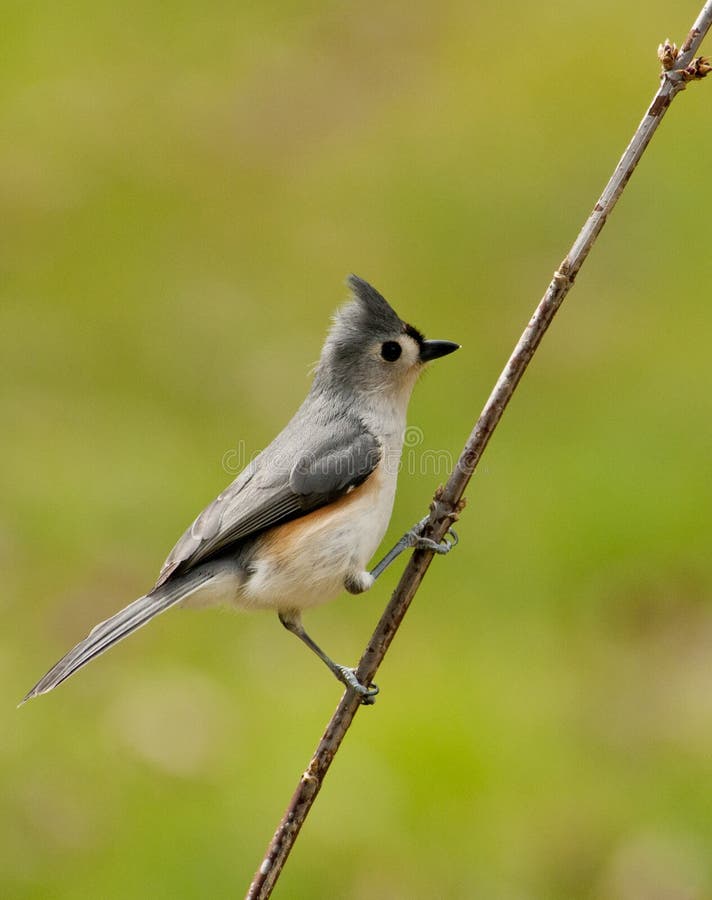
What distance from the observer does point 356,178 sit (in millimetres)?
9445

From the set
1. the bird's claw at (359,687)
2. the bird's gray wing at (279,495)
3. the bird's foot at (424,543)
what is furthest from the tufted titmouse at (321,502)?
the bird's claw at (359,687)

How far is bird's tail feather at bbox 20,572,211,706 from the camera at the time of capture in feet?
10.3

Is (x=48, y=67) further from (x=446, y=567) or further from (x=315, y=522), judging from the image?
(x=315, y=522)

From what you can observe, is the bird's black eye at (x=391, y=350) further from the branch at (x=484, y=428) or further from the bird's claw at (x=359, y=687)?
the bird's claw at (x=359, y=687)

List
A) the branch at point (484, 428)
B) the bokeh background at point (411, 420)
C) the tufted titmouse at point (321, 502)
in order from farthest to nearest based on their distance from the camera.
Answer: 1. the bokeh background at point (411, 420)
2. the tufted titmouse at point (321, 502)
3. the branch at point (484, 428)

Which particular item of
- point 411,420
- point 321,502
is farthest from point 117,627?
point 411,420

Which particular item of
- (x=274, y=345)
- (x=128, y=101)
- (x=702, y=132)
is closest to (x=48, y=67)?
(x=128, y=101)

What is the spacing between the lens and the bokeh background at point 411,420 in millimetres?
5203

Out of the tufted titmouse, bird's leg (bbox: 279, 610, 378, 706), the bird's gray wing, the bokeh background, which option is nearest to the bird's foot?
the tufted titmouse

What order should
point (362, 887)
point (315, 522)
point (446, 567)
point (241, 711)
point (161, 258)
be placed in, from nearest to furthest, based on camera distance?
point (315, 522), point (362, 887), point (241, 711), point (446, 567), point (161, 258)

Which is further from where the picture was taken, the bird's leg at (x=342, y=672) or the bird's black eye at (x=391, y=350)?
the bird's black eye at (x=391, y=350)

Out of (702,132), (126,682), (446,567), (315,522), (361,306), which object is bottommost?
(126,682)

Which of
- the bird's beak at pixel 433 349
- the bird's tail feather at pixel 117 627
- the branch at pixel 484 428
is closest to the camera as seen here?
the branch at pixel 484 428

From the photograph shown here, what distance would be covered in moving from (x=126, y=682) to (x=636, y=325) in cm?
407
